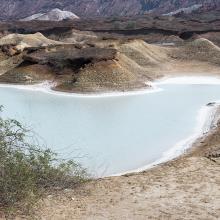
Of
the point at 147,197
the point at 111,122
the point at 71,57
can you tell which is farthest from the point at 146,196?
the point at 71,57

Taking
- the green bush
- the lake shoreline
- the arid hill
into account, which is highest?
the green bush

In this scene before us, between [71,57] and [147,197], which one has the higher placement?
[147,197]

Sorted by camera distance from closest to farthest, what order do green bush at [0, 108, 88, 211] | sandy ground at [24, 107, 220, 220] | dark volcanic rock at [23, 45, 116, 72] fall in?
1. green bush at [0, 108, 88, 211]
2. sandy ground at [24, 107, 220, 220]
3. dark volcanic rock at [23, 45, 116, 72]

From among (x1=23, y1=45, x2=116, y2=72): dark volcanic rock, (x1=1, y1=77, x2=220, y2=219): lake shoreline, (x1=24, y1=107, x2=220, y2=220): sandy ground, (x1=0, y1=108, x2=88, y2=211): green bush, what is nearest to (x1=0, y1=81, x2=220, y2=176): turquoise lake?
(x1=1, y1=77, x2=220, y2=219): lake shoreline

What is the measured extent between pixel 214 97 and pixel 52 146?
57.2 feet

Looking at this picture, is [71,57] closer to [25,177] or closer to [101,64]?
[101,64]

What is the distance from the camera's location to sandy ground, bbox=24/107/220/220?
12195 millimetres

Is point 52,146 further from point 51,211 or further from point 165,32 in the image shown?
point 165,32

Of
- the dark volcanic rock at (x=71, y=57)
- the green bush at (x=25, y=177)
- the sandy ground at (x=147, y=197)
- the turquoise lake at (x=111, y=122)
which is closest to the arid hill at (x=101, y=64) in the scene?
the dark volcanic rock at (x=71, y=57)

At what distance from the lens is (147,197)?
13.4 m

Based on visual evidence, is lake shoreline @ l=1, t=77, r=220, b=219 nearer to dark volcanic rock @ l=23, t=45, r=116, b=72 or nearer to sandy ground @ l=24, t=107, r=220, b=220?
sandy ground @ l=24, t=107, r=220, b=220

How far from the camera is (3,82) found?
4281 centimetres

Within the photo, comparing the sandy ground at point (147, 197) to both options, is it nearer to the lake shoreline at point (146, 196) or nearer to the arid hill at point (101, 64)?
the lake shoreline at point (146, 196)

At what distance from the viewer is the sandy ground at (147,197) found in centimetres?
1220
